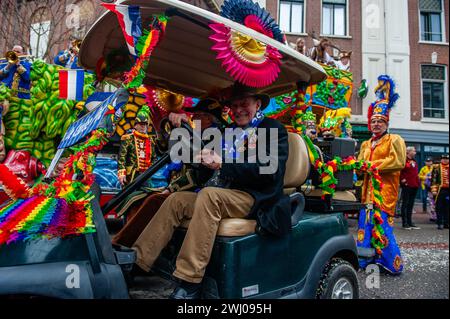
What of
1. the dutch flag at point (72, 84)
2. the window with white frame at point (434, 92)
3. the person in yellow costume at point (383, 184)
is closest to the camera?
the dutch flag at point (72, 84)

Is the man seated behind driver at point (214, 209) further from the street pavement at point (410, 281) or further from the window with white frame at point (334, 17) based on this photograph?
the window with white frame at point (334, 17)

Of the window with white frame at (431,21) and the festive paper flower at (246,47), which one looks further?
the window with white frame at (431,21)

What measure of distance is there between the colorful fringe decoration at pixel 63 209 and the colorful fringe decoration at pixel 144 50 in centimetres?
36

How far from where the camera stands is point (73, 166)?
1.80 metres

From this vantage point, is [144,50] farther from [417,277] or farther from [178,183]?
[417,277]

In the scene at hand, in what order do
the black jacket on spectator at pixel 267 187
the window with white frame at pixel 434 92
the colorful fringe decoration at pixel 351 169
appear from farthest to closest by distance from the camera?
the window with white frame at pixel 434 92
the colorful fringe decoration at pixel 351 169
the black jacket on spectator at pixel 267 187

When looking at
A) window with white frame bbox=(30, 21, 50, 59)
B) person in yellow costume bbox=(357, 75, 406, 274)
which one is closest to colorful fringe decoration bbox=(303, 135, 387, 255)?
person in yellow costume bbox=(357, 75, 406, 274)

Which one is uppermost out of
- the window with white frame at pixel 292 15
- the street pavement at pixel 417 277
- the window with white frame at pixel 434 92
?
the window with white frame at pixel 292 15

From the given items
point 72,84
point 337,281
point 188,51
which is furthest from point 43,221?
point 337,281

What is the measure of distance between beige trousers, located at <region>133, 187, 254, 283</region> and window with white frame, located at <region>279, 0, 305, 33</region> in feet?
46.5

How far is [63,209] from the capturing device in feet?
5.71

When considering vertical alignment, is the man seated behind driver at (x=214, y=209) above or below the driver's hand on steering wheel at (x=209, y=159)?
below

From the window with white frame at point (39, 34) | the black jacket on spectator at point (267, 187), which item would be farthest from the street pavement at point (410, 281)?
the window with white frame at point (39, 34)

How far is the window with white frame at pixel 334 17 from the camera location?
15.3 meters
